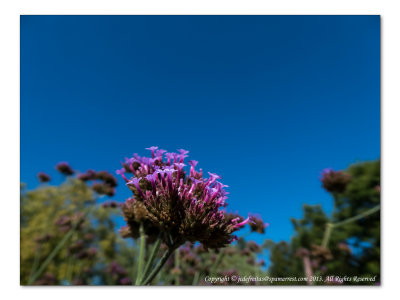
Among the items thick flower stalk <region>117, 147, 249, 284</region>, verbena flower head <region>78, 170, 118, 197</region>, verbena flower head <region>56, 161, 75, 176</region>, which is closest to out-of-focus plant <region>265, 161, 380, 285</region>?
thick flower stalk <region>117, 147, 249, 284</region>

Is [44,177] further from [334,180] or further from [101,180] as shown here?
[334,180]

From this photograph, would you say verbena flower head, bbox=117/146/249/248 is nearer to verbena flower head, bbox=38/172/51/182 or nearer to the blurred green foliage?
verbena flower head, bbox=38/172/51/182

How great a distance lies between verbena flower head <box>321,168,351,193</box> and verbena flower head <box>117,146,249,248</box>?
2.49 m

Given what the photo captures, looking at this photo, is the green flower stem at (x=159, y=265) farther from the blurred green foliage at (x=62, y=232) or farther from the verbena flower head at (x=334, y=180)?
the blurred green foliage at (x=62, y=232)

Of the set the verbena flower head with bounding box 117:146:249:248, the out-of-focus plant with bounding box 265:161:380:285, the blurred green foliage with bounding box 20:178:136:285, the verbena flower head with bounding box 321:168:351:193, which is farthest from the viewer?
the blurred green foliage with bounding box 20:178:136:285

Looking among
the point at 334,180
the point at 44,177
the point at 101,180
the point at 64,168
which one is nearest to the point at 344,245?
the point at 334,180

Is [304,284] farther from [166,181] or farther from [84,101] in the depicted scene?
[84,101]

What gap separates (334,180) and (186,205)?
273cm

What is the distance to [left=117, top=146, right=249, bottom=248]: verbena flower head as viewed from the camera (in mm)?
999

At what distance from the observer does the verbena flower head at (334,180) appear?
10.3 feet

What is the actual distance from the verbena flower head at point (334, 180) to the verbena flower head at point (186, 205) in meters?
2.49

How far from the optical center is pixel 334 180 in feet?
10.3

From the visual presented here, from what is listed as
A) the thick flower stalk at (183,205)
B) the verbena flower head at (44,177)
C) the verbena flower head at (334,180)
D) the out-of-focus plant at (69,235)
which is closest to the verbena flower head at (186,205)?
the thick flower stalk at (183,205)
